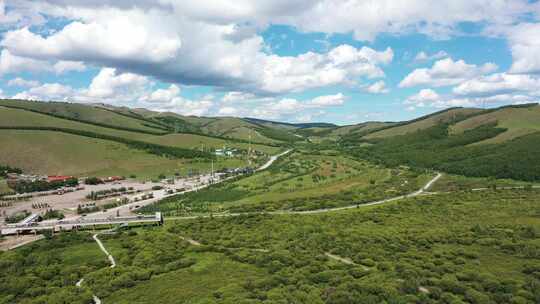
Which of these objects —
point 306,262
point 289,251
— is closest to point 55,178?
point 289,251

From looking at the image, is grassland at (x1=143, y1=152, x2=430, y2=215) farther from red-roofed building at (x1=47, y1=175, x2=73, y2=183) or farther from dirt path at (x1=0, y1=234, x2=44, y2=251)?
red-roofed building at (x1=47, y1=175, x2=73, y2=183)

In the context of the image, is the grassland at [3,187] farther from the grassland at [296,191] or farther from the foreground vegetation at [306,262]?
the foreground vegetation at [306,262]

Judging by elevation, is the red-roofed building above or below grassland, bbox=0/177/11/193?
above

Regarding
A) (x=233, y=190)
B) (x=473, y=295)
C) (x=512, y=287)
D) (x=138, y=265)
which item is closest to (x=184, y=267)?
(x=138, y=265)

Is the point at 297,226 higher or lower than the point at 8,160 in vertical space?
lower

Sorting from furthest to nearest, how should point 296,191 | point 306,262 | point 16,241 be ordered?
1. point 296,191
2. point 16,241
3. point 306,262

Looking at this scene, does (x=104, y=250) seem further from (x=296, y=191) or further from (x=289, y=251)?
(x=296, y=191)

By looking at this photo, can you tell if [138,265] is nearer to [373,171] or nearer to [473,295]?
[473,295]

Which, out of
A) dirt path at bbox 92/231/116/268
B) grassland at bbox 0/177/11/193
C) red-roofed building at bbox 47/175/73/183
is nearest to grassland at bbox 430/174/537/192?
dirt path at bbox 92/231/116/268

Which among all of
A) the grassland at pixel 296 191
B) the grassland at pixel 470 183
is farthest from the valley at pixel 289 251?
the grassland at pixel 470 183

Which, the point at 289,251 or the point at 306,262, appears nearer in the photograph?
the point at 306,262

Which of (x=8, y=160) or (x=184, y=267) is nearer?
(x=184, y=267)
